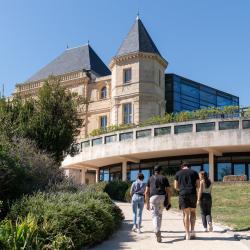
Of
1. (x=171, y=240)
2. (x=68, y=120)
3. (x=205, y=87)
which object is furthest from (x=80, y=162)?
(x=171, y=240)

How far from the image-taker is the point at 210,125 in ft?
111

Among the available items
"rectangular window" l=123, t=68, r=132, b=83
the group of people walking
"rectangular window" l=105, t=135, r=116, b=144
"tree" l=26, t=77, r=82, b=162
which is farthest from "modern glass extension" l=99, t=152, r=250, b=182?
the group of people walking

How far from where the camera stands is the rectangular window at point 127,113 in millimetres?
45281

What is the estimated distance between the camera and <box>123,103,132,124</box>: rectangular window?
45.3 metres

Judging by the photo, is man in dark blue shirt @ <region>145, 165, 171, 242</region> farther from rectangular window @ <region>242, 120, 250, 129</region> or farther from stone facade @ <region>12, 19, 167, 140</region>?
stone facade @ <region>12, 19, 167, 140</region>

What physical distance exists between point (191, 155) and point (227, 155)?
2749 millimetres

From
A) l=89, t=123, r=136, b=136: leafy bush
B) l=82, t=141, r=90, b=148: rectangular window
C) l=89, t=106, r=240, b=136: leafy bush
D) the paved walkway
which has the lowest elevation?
the paved walkway

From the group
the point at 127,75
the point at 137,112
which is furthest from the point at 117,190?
the point at 127,75

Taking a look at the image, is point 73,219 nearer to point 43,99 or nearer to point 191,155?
point 43,99

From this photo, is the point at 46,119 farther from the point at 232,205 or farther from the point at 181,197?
the point at 181,197

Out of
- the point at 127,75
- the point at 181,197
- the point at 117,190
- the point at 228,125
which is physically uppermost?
the point at 127,75

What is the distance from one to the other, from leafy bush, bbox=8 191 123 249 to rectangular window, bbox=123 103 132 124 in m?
32.0

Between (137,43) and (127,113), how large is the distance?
6.75m

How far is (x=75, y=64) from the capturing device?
53312 mm
